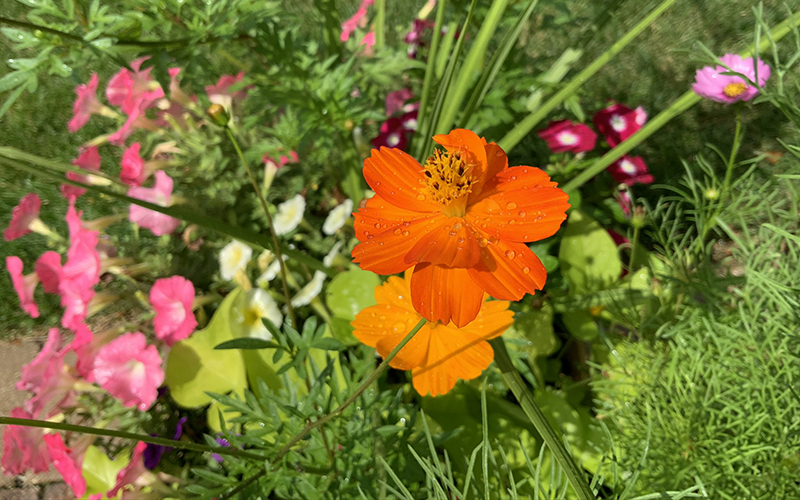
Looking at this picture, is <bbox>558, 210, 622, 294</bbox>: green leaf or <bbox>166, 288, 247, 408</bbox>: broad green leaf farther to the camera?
<bbox>558, 210, 622, 294</bbox>: green leaf

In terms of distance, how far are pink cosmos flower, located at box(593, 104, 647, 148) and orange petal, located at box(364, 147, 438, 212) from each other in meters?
0.72

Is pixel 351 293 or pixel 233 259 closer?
pixel 351 293

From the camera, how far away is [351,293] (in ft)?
2.88

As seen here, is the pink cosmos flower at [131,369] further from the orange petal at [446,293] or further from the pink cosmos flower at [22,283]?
the orange petal at [446,293]

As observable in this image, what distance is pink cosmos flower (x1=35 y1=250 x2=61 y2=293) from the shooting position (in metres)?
0.84

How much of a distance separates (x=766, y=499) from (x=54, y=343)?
1.08m

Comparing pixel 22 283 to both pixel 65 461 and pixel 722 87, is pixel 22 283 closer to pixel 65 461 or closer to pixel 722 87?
pixel 65 461

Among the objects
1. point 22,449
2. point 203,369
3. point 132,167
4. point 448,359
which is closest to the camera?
point 448,359

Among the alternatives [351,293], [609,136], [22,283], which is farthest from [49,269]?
[609,136]

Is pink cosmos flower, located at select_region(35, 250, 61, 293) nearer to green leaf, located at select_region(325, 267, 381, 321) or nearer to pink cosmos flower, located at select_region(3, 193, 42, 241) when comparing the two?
pink cosmos flower, located at select_region(3, 193, 42, 241)

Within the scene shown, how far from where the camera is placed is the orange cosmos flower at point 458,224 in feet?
1.22

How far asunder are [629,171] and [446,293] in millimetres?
780

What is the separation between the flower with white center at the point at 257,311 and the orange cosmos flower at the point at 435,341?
401mm

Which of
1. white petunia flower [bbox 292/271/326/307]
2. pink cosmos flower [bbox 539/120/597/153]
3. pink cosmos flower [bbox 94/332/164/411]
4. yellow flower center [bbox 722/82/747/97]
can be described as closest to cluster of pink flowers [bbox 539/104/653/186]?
pink cosmos flower [bbox 539/120/597/153]
